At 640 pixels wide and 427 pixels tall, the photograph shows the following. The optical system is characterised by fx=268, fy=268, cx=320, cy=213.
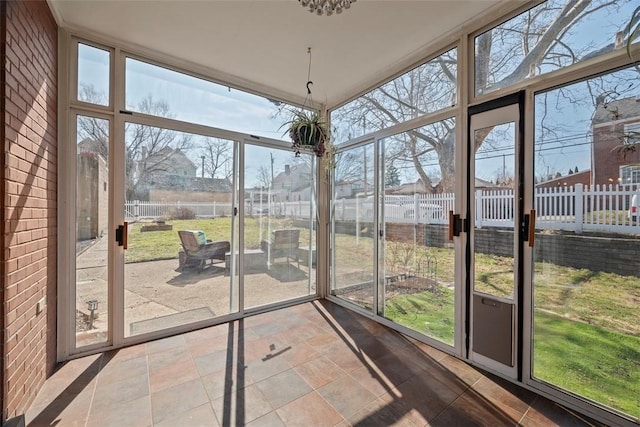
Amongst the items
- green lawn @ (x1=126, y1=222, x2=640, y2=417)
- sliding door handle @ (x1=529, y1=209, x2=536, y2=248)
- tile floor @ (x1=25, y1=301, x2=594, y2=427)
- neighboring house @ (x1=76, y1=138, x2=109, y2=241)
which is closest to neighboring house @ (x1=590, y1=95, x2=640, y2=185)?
sliding door handle @ (x1=529, y1=209, x2=536, y2=248)

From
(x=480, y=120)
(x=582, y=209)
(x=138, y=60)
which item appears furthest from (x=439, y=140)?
(x=138, y=60)

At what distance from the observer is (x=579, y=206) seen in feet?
5.99

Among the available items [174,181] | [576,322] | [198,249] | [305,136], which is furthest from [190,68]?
[576,322]

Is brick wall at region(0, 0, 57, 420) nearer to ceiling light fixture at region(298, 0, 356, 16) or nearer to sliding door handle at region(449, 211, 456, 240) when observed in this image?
ceiling light fixture at region(298, 0, 356, 16)

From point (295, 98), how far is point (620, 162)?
3.29m

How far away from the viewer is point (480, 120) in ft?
7.48

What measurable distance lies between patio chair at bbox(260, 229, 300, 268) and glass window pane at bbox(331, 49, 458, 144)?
58.9 inches

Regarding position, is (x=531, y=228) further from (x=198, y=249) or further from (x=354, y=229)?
(x=198, y=249)

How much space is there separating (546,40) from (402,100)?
1249 mm

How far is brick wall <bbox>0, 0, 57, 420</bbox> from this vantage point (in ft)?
5.19

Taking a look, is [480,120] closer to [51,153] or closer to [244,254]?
[244,254]

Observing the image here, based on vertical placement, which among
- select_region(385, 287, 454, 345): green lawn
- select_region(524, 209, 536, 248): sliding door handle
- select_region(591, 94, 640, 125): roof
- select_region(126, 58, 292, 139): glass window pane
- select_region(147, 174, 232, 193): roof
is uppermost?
select_region(126, 58, 292, 139): glass window pane

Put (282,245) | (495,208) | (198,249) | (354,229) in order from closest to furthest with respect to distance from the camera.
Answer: (495,208) → (198,249) → (354,229) → (282,245)

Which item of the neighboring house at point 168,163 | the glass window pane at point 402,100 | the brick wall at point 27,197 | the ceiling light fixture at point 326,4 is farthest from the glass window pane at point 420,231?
the brick wall at point 27,197
